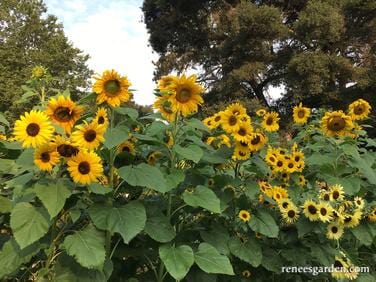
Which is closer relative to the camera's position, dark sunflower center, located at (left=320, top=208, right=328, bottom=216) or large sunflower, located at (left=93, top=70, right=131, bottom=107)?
large sunflower, located at (left=93, top=70, right=131, bottom=107)

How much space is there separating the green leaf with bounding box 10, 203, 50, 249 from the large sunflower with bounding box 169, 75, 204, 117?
73 centimetres

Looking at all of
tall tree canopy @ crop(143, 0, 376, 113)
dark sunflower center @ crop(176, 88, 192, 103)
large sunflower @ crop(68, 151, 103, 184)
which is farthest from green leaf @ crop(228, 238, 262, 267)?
tall tree canopy @ crop(143, 0, 376, 113)

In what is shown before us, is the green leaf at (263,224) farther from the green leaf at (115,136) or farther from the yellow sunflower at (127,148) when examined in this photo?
the green leaf at (115,136)

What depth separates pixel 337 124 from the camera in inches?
117

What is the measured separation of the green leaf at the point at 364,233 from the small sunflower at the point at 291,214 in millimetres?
374

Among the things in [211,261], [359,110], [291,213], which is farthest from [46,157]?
[359,110]

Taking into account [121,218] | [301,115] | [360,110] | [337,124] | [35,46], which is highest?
[35,46]

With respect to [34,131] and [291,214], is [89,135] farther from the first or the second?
[291,214]

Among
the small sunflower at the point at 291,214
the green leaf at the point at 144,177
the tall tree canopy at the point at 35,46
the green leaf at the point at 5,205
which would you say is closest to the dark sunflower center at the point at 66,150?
the green leaf at the point at 144,177

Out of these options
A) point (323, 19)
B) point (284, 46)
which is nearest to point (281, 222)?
point (323, 19)

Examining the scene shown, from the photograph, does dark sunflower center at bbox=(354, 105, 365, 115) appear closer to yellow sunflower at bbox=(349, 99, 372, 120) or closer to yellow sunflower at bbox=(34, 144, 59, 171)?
yellow sunflower at bbox=(349, 99, 372, 120)

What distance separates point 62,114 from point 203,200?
2.25 ft

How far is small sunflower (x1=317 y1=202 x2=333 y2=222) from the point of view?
2.49m

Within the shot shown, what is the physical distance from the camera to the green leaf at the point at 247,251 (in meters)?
2.29
